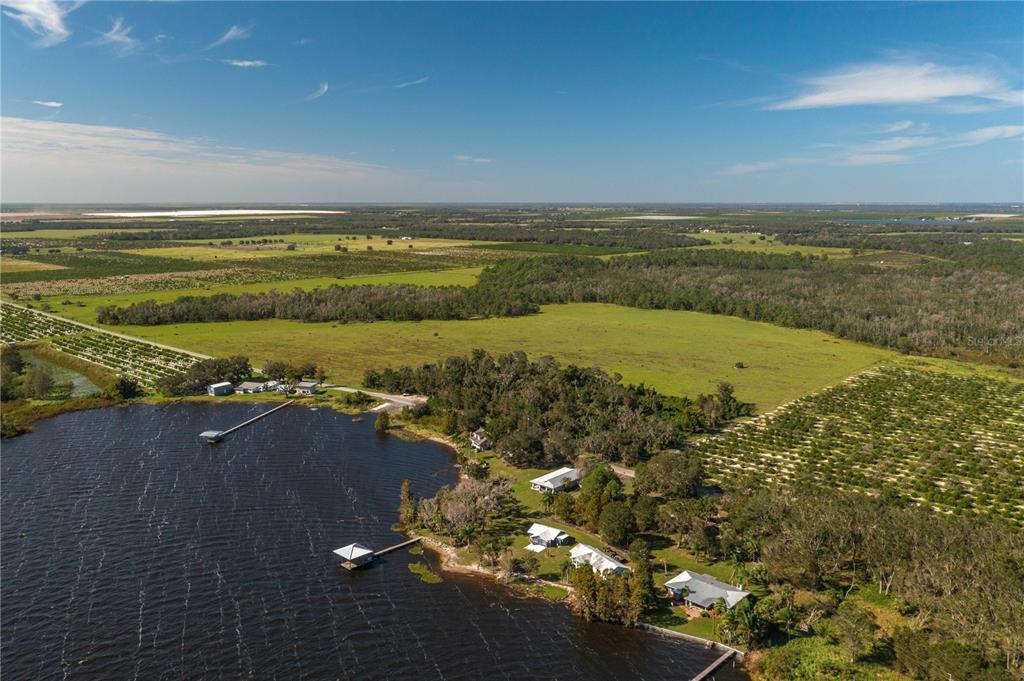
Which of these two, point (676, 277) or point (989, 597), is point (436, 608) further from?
point (676, 277)

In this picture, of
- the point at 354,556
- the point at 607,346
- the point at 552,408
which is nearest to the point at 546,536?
the point at 354,556

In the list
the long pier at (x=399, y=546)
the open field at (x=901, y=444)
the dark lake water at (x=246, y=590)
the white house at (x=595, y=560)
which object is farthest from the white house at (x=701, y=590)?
the long pier at (x=399, y=546)

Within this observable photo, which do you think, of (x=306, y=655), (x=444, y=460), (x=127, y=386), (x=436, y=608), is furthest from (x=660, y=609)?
(x=127, y=386)

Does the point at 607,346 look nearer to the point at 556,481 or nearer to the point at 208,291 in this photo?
the point at 556,481

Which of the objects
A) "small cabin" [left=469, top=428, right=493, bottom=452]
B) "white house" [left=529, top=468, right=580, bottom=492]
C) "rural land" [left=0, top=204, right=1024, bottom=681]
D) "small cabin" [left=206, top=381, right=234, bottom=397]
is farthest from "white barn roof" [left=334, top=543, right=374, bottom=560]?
"small cabin" [left=206, top=381, right=234, bottom=397]

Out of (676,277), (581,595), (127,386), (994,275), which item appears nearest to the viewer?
(581,595)
